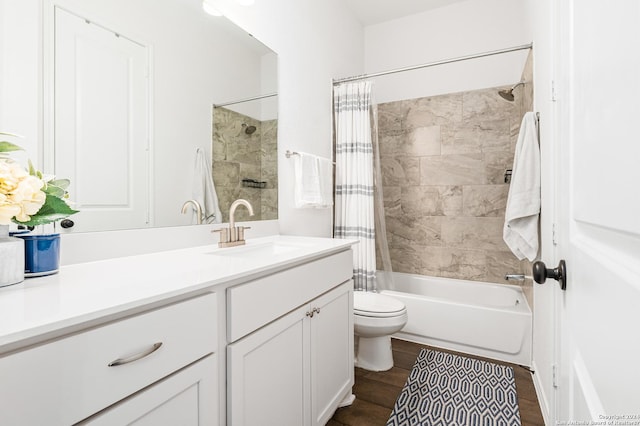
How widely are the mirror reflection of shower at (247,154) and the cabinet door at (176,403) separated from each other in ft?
3.09

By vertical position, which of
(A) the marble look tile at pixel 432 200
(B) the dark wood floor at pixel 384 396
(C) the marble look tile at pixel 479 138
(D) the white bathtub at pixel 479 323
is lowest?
(B) the dark wood floor at pixel 384 396

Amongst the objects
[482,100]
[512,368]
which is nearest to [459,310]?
[512,368]

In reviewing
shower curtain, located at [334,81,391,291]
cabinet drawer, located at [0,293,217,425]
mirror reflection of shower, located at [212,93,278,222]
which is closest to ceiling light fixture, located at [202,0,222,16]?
mirror reflection of shower, located at [212,93,278,222]

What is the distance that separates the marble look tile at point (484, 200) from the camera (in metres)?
2.81

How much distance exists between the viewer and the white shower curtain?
8.51ft

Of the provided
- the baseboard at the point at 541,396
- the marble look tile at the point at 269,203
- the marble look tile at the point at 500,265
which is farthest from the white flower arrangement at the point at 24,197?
the marble look tile at the point at 500,265

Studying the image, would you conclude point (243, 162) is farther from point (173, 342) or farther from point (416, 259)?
point (416, 259)

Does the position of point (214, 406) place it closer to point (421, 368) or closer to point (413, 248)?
point (421, 368)

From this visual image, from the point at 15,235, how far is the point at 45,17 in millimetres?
672

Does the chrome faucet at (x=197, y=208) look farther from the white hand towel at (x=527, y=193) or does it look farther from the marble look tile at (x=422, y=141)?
the marble look tile at (x=422, y=141)

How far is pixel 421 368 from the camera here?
7.01ft

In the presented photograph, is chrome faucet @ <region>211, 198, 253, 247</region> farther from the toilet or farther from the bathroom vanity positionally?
the toilet

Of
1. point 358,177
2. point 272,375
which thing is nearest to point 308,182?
point 358,177

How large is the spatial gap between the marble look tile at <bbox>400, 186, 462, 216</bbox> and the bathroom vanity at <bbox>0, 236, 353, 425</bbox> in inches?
73.5
